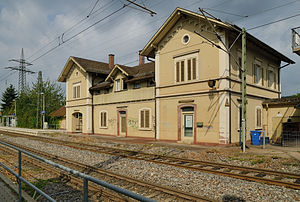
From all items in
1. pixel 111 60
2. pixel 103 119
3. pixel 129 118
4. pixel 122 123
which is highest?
pixel 111 60

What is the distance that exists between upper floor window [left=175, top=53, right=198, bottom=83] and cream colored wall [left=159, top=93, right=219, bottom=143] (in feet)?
4.87

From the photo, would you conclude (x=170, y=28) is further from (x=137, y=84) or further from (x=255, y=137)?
(x=255, y=137)

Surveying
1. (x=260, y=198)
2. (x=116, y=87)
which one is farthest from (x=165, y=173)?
(x=116, y=87)

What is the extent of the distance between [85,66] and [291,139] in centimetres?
2230

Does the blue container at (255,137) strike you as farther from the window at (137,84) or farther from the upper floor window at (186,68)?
the window at (137,84)

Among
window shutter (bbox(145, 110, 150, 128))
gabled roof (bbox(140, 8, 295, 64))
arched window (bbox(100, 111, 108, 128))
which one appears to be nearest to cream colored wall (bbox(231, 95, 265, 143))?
gabled roof (bbox(140, 8, 295, 64))

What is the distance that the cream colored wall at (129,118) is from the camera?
67.0ft

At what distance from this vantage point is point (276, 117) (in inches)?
746

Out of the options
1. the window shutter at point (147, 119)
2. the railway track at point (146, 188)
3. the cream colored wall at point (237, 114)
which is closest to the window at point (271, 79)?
the cream colored wall at point (237, 114)

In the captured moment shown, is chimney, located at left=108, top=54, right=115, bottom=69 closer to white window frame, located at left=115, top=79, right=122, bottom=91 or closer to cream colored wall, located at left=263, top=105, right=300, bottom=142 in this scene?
white window frame, located at left=115, top=79, right=122, bottom=91

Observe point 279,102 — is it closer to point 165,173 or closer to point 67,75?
point 165,173

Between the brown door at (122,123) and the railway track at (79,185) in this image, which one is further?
the brown door at (122,123)

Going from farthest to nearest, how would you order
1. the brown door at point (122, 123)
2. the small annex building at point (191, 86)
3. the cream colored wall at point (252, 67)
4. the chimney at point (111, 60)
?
1. the chimney at point (111, 60)
2. the brown door at point (122, 123)
3. the cream colored wall at point (252, 67)
4. the small annex building at point (191, 86)

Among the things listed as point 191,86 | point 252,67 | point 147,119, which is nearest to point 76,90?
point 147,119
